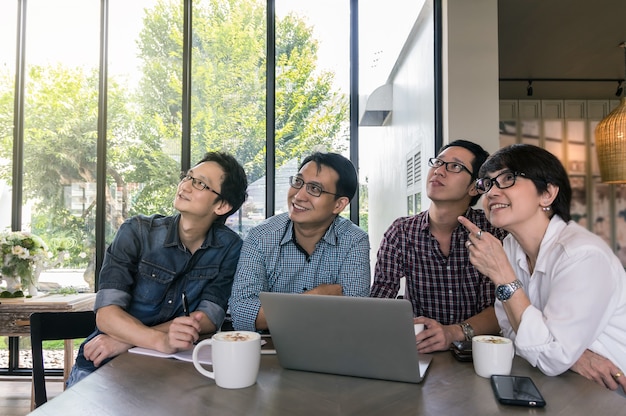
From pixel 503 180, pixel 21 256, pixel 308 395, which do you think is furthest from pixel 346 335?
pixel 21 256

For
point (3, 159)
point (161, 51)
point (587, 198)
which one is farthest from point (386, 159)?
point (587, 198)

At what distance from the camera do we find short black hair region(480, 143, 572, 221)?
1.37m

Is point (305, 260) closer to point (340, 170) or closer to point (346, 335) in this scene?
point (340, 170)

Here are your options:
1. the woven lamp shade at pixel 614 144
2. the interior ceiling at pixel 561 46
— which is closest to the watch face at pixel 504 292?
the interior ceiling at pixel 561 46

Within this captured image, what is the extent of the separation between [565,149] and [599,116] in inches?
22.3

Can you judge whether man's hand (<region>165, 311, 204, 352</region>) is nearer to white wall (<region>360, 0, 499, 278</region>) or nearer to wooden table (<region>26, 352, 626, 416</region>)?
wooden table (<region>26, 352, 626, 416</region>)

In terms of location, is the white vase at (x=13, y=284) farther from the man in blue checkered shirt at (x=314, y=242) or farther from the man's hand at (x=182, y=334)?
the man's hand at (x=182, y=334)

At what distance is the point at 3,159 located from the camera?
3666 millimetres

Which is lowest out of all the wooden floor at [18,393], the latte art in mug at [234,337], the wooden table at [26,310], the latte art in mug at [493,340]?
the wooden floor at [18,393]

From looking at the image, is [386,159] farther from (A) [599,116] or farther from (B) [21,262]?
(A) [599,116]

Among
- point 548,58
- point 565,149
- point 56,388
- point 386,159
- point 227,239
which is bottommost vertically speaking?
point 56,388

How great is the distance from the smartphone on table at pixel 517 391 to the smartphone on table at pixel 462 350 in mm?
176

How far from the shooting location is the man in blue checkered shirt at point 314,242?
1760mm

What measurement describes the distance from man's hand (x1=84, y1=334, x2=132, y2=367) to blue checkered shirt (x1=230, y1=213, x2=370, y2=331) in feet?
1.44
